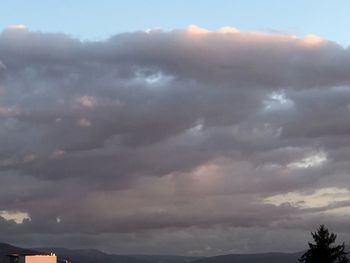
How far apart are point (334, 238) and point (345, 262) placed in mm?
5791

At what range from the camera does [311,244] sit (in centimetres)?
14375

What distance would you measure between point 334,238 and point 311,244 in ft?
15.0

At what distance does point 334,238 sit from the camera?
14250 centimetres

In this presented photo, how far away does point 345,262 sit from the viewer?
138375 millimetres

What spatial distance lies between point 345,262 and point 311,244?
8012 millimetres
